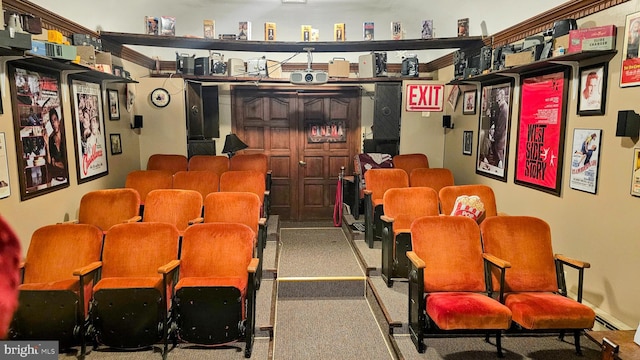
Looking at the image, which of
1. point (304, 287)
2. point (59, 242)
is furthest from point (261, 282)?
point (59, 242)

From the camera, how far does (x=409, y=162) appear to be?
250 inches

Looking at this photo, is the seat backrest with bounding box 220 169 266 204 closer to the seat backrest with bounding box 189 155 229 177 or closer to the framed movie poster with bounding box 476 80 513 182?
the seat backrest with bounding box 189 155 229 177

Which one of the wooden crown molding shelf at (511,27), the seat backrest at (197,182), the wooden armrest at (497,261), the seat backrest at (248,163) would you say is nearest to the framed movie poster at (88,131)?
the wooden crown molding shelf at (511,27)

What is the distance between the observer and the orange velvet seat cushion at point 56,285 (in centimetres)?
304

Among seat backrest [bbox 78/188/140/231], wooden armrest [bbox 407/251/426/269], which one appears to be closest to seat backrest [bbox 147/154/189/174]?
seat backrest [bbox 78/188/140/231]

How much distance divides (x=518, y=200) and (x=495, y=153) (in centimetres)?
73

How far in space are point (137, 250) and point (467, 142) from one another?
4.57 metres

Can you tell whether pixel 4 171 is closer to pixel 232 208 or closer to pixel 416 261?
pixel 232 208

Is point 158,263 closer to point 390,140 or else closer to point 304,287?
point 304,287

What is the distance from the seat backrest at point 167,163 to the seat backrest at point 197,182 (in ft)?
2.35

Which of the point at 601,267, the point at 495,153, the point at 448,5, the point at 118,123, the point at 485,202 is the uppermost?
the point at 448,5

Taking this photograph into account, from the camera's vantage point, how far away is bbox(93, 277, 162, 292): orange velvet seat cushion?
3.06 metres

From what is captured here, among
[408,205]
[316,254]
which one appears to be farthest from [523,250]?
[316,254]

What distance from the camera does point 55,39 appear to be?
3.73m
